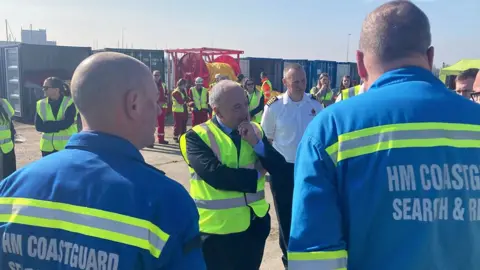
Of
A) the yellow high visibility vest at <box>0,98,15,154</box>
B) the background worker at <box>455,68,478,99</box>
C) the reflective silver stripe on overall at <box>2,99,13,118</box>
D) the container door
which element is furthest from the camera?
the container door

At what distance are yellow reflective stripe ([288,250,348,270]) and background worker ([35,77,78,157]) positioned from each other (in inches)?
207

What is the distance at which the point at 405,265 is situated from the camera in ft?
5.01

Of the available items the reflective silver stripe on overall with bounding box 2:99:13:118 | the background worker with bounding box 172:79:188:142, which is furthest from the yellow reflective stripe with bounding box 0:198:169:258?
the background worker with bounding box 172:79:188:142

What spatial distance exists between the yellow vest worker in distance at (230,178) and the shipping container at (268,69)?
18.8m

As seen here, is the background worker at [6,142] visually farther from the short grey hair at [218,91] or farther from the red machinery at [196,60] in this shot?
the red machinery at [196,60]

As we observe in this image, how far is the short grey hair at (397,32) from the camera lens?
161 cm

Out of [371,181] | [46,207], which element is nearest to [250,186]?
[371,181]

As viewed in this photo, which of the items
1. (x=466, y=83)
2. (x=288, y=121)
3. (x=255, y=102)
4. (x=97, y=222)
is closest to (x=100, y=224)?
(x=97, y=222)

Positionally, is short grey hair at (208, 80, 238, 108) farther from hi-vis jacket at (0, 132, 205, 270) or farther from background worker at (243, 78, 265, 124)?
background worker at (243, 78, 265, 124)

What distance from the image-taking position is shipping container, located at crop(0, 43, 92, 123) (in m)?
16.0

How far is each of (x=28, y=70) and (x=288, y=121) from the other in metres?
14.0

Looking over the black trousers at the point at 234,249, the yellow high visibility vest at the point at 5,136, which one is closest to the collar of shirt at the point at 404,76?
the black trousers at the point at 234,249

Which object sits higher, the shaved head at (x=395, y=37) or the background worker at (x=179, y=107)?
the shaved head at (x=395, y=37)

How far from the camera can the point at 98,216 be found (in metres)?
1.39
